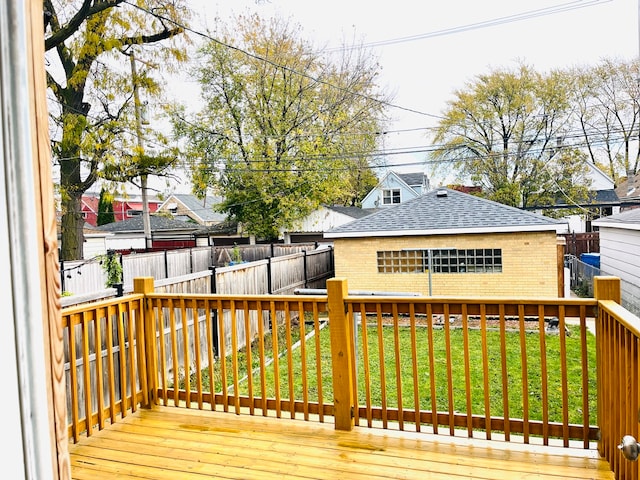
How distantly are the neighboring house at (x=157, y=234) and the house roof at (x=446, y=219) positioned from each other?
4.61 m

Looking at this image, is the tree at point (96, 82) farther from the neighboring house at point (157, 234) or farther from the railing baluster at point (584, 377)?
the railing baluster at point (584, 377)

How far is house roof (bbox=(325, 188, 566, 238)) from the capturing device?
21.5ft

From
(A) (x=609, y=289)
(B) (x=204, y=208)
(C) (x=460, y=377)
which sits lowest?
(C) (x=460, y=377)

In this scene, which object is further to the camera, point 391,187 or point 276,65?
point 276,65

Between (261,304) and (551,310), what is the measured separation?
1.41 m

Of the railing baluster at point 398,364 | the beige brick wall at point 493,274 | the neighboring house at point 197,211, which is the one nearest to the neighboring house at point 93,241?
the neighboring house at point 197,211

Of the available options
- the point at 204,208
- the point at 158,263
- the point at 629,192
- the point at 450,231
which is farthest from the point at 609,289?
the point at 204,208

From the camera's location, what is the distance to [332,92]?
28.5 ft

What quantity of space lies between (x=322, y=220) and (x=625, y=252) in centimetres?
888

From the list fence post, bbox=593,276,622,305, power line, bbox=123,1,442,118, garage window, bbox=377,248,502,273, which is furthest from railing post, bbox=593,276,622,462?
garage window, bbox=377,248,502,273

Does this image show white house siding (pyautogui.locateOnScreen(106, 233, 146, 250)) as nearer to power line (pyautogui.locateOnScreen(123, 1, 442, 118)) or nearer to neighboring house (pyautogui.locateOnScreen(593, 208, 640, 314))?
power line (pyautogui.locateOnScreen(123, 1, 442, 118))

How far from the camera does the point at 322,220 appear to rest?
1205 centimetres

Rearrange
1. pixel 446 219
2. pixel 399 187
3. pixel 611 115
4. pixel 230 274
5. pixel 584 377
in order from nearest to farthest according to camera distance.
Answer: pixel 584 377 < pixel 611 115 < pixel 230 274 < pixel 446 219 < pixel 399 187

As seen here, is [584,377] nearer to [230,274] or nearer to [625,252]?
[625,252]
